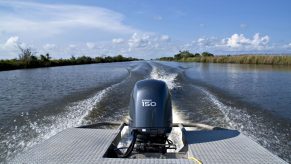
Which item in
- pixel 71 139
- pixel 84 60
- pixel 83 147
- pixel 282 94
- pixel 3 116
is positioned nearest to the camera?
pixel 83 147

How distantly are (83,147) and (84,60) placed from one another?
65.4 metres

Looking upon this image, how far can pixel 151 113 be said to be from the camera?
441 cm

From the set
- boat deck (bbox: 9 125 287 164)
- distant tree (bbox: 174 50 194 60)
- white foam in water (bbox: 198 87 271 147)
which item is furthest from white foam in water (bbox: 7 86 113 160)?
distant tree (bbox: 174 50 194 60)

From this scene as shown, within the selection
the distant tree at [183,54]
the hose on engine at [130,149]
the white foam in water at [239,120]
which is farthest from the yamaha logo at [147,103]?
the distant tree at [183,54]

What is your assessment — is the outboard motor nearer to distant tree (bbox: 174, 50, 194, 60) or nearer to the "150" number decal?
the "150" number decal

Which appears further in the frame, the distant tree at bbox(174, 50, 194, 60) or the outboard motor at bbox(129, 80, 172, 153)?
the distant tree at bbox(174, 50, 194, 60)

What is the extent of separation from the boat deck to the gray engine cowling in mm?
355

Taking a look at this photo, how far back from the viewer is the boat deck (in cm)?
Answer: 345

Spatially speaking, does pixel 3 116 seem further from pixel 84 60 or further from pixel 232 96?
pixel 84 60

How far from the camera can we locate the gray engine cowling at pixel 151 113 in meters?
4.38

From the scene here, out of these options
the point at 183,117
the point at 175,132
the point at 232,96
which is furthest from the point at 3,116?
the point at 232,96

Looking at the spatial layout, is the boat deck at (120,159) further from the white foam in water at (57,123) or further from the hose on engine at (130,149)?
the white foam in water at (57,123)

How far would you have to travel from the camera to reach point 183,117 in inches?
320

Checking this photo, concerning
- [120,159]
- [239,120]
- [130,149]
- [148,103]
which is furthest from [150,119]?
[239,120]
